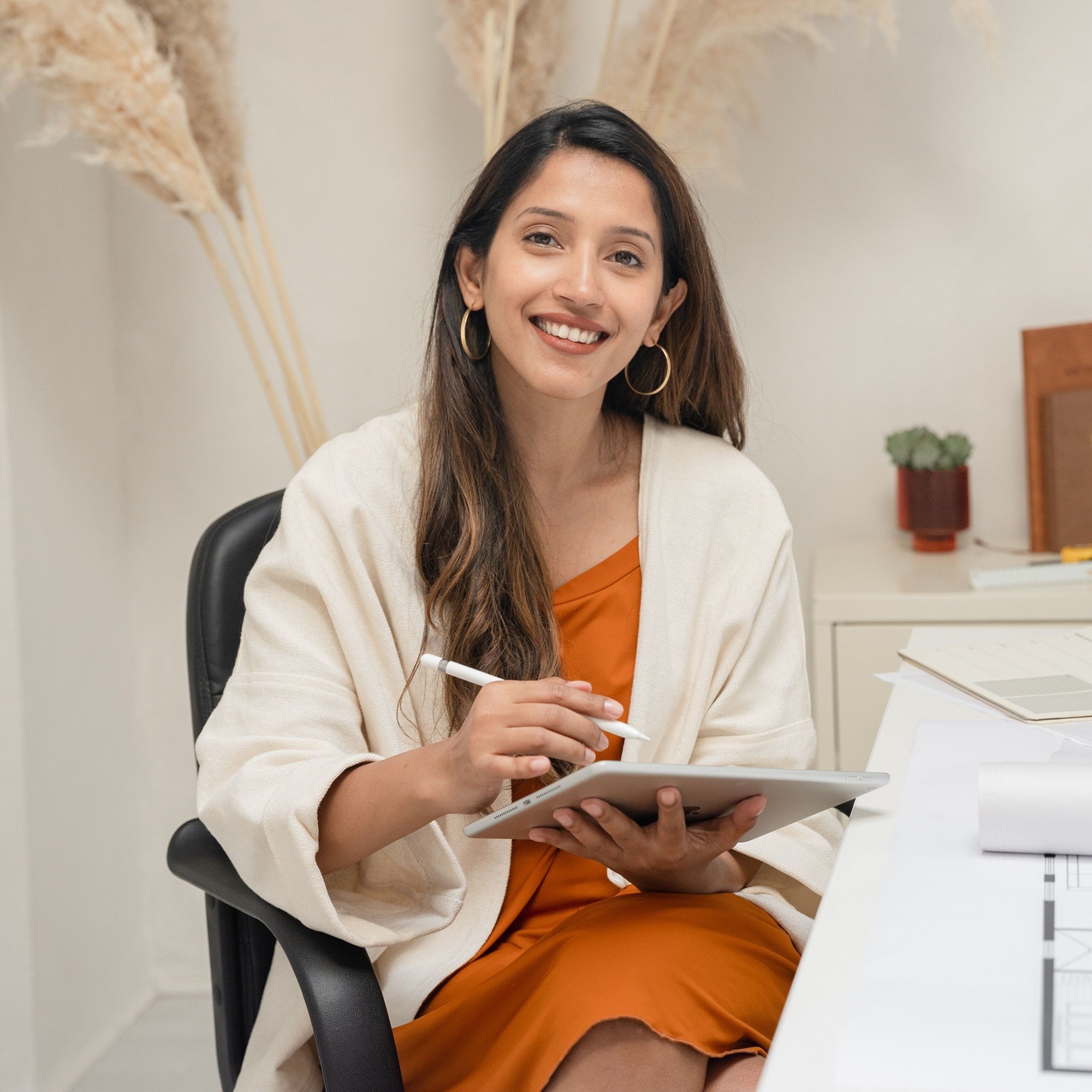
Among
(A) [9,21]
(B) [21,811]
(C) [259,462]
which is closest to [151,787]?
(B) [21,811]

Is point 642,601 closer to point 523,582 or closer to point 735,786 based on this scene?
point 523,582

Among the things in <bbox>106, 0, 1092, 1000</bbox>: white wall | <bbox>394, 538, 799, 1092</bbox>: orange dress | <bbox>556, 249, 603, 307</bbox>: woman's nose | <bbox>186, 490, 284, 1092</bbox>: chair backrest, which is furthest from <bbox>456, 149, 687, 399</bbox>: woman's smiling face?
<bbox>106, 0, 1092, 1000</bbox>: white wall

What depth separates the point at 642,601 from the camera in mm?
1305

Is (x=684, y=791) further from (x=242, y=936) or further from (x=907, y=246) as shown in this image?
(x=907, y=246)

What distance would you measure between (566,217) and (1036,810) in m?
0.77

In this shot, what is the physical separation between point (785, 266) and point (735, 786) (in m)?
1.51

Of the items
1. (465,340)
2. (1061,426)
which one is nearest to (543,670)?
(465,340)

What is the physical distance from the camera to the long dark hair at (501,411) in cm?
126

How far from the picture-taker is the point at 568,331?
1.30 metres

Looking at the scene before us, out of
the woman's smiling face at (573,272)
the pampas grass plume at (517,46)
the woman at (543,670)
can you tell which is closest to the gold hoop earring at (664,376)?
the woman at (543,670)

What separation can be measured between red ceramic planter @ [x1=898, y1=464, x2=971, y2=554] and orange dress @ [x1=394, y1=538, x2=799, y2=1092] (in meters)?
0.92

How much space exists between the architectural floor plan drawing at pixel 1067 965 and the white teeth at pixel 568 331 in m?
0.72

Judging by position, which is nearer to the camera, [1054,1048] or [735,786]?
[1054,1048]

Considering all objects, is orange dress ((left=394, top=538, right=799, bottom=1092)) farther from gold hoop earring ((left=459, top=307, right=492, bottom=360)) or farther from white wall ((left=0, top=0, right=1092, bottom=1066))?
white wall ((left=0, top=0, right=1092, bottom=1066))
